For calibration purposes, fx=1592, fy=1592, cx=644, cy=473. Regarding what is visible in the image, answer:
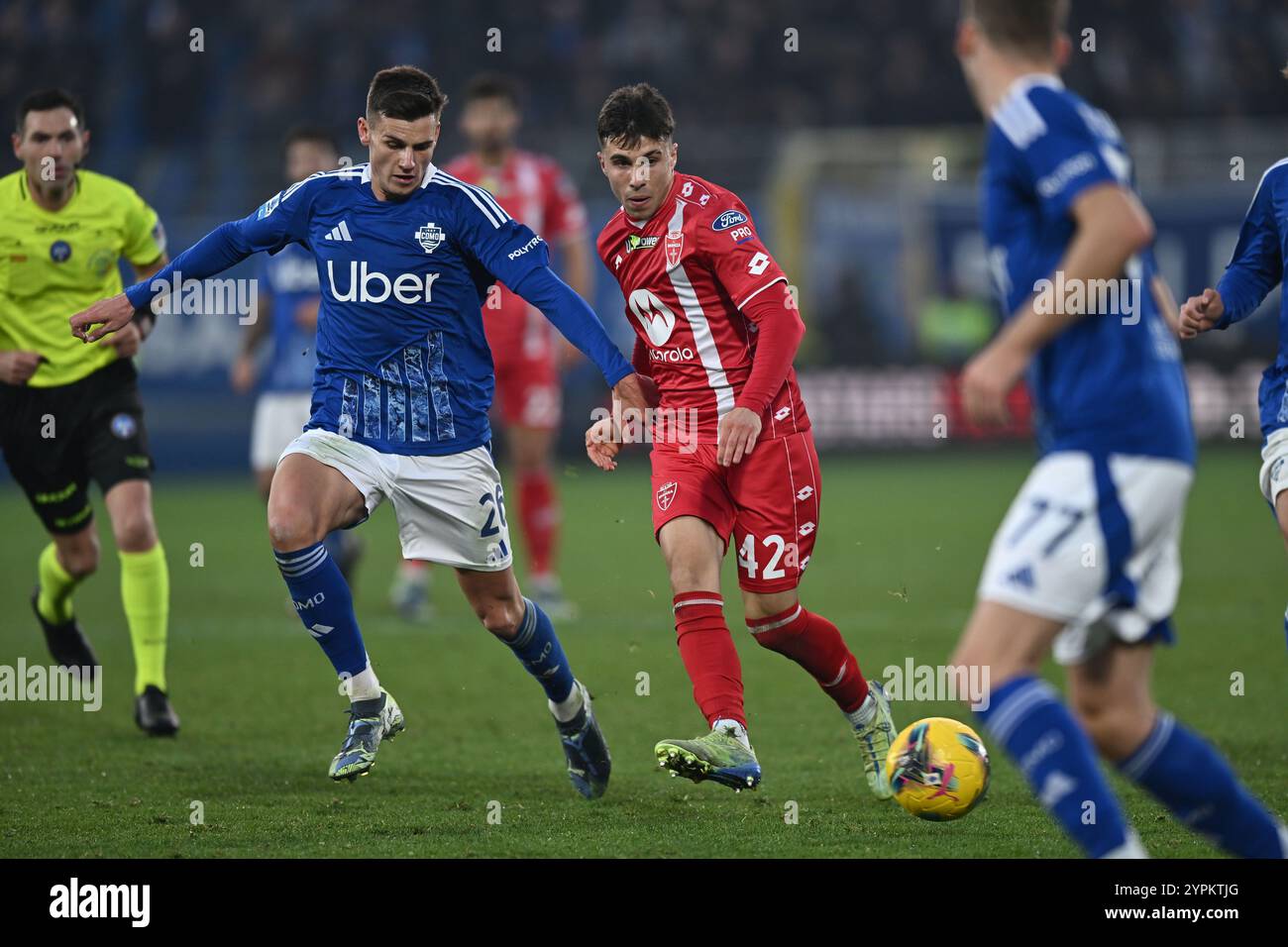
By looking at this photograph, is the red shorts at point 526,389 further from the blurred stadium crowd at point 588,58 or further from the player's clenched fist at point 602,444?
the blurred stadium crowd at point 588,58

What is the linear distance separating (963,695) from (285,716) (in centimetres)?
418

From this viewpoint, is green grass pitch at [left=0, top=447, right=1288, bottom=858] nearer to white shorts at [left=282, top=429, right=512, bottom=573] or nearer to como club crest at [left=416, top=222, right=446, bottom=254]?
white shorts at [left=282, top=429, right=512, bottom=573]

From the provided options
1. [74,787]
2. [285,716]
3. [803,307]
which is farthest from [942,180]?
[74,787]

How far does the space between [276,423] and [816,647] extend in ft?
16.7

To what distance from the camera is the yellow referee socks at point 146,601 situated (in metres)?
6.53

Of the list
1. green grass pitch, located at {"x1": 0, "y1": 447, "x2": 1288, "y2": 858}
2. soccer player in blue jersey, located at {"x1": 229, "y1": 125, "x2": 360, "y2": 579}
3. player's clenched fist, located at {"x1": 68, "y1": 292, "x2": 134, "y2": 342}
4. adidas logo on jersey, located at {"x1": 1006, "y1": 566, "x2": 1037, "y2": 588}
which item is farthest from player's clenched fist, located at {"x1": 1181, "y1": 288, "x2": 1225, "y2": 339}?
soccer player in blue jersey, located at {"x1": 229, "y1": 125, "x2": 360, "y2": 579}

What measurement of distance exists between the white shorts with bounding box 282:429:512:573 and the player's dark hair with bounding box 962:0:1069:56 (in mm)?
2438

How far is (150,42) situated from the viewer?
72.1 feet

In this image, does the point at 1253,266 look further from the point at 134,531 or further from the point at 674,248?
the point at 134,531

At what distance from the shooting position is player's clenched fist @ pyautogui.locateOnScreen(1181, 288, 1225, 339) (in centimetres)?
504

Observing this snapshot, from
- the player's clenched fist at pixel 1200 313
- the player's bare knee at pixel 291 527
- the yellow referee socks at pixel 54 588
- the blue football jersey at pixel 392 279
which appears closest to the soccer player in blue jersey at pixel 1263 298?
the player's clenched fist at pixel 1200 313

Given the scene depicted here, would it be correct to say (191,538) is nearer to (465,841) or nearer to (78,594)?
(78,594)

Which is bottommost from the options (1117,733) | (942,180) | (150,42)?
(1117,733)

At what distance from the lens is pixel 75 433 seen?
657cm
